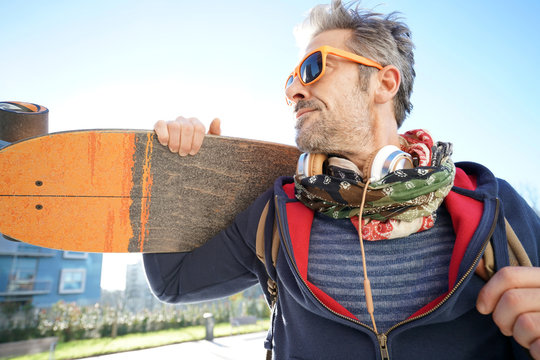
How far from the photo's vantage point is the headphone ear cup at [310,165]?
44.8 inches

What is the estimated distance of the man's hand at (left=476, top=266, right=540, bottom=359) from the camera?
626 millimetres

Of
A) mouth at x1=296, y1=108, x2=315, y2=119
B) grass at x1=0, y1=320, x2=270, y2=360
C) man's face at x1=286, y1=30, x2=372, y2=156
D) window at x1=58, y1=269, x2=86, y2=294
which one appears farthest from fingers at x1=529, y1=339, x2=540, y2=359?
window at x1=58, y1=269, x2=86, y2=294

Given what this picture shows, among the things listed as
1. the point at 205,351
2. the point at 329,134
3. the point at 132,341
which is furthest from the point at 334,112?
the point at 132,341

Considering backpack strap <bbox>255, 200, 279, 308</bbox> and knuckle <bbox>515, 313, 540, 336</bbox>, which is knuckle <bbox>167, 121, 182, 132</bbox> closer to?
backpack strap <bbox>255, 200, 279, 308</bbox>

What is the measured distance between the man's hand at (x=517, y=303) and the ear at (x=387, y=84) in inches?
33.0

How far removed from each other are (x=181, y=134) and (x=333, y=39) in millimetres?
738

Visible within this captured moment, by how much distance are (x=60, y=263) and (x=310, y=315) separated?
13873 mm

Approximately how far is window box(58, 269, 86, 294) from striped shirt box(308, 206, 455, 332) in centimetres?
1387

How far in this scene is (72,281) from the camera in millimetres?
12367

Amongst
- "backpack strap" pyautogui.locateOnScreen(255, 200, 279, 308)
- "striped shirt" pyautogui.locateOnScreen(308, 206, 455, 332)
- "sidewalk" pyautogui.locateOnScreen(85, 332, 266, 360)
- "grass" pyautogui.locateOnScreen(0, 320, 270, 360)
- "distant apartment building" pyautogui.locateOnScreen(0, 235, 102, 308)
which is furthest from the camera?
"distant apartment building" pyautogui.locateOnScreen(0, 235, 102, 308)

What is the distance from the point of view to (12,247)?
11.0 m

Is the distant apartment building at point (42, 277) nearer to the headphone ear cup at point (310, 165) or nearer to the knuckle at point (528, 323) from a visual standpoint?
the headphone ear cup at point (310, 165)

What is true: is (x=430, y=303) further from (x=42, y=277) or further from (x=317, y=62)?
(x=42, y=277)

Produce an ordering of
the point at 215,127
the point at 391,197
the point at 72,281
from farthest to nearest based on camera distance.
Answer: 1. the point at 72,281
2. the point at 215,127
3. the point at 391,197
